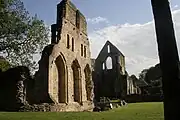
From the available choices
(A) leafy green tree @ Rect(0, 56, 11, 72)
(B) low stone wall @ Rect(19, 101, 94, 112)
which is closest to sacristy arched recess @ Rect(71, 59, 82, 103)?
(B) low stone wall @ Rect(19, 101, 94, 112)

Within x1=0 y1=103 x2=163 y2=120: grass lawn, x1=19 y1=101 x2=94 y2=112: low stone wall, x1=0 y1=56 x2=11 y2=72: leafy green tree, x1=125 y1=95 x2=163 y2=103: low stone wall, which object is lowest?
x1=0 y1=103 x2=163 y2=120: grass lawn

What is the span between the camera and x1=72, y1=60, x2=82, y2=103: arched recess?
29.3 m

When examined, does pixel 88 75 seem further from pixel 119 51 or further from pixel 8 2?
pixel 119 51

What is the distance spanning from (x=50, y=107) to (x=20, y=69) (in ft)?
12.1

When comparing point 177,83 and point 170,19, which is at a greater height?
point 170,19

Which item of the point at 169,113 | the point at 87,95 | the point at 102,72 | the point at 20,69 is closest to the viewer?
the point at 169,113

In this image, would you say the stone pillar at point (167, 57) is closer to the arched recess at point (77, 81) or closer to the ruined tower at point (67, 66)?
the ruined tower at point (67, 66)

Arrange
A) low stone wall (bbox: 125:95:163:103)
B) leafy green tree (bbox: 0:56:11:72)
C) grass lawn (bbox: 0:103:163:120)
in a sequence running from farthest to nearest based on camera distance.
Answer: low stone wall (bbox: 125:95:163:103) → leafy green tree (bbox: 0:56:11:72) → grass lawn (bbox: 0:103:163:120)

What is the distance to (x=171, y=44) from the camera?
20.1ft

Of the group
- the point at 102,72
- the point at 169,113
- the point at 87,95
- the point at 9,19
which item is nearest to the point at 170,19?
the point at 169,113

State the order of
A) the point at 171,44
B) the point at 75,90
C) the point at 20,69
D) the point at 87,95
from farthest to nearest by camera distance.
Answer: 1. the point at 87,95
2. the point at 75,90
3. the point at 20,69
4. the point at 171,44

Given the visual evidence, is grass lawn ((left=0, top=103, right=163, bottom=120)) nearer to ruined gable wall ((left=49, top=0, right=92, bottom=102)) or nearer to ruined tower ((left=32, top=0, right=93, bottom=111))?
ruined tower ((left=32, top=0, right=93, bottom=111))

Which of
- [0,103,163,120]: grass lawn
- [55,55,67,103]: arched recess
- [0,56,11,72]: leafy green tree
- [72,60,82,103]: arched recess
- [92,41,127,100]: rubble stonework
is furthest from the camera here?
[92,41,127,100]: rubble stonework

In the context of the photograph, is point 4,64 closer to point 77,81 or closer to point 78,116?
point 77,81
